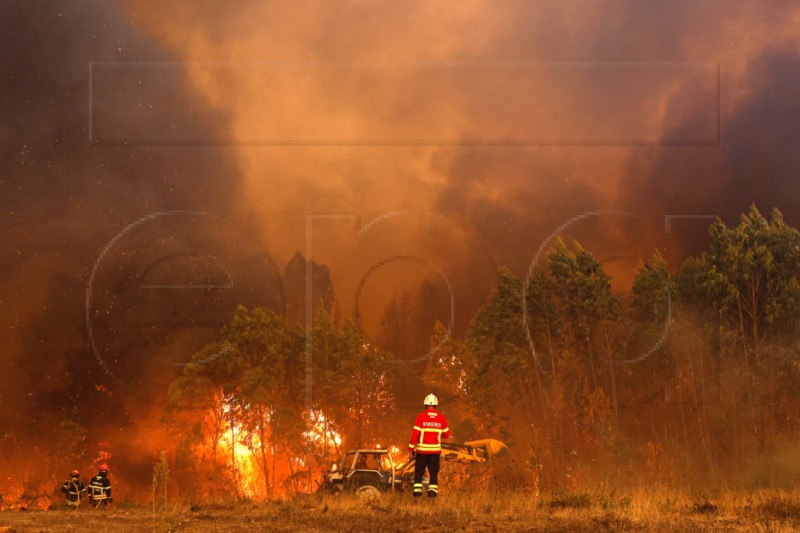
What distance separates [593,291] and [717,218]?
8.04 m

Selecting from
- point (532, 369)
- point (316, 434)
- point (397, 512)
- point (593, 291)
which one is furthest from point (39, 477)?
point (397, 512)

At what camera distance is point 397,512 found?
48.6ft

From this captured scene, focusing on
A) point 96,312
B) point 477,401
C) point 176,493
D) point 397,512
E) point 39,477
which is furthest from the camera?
point 96,312

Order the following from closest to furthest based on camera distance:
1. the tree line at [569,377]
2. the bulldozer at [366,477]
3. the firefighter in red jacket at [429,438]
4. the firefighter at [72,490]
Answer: the firefighter in red jacket at [429,438] < the bulldozer at [366,477] < the firefighter at [72,490] < the tree line at [569,377]

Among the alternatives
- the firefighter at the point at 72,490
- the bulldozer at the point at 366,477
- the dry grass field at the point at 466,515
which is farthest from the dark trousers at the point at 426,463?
the firefighter at the point at 72,490

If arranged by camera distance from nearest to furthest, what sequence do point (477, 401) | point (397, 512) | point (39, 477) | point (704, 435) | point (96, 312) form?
point (397, 512)
point (704, 435)
point (477, 401)
point (39, 477)
point (96, 312)

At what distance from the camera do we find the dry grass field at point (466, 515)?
42.5 ft

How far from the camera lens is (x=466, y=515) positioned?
14.4 metres

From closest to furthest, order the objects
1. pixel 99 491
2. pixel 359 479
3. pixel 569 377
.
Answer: pixel 359 479 < pixel 99 491 < pixel 569 377

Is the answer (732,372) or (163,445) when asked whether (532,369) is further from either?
(163,445)

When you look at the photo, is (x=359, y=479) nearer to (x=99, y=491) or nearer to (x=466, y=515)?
(x=466, y=515)

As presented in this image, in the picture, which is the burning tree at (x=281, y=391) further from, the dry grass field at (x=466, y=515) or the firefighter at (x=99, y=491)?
the dry grass field at (x=466, y=515)

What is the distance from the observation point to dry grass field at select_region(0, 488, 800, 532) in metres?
13.0

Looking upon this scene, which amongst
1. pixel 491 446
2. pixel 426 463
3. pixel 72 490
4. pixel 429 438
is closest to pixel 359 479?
pixel 426 463
